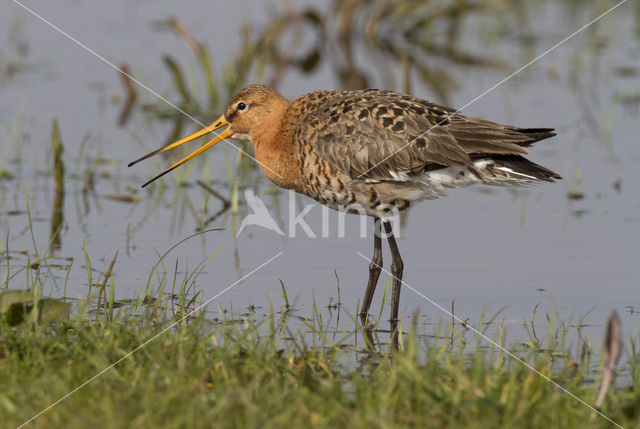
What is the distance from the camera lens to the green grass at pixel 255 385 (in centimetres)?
432

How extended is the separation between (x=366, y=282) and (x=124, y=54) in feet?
24.0

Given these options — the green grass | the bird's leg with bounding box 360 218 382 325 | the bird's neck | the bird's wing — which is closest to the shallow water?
the bird's leg with bounding box 360 218 382 325

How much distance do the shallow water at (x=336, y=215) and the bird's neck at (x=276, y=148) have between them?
2.27 feet

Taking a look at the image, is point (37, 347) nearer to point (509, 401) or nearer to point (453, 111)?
point (509, 401)

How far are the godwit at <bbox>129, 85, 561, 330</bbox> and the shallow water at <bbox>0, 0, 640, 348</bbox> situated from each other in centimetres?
69

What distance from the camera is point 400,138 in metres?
6.59

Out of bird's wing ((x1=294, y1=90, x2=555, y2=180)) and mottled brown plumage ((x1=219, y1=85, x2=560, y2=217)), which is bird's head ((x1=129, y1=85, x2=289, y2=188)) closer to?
mottled brown plumage ((x1=219, y1=85, x2=560, y2=217))

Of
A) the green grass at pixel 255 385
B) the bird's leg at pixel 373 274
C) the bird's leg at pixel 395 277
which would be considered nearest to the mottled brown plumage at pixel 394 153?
the bird's leg at pixel 395 277

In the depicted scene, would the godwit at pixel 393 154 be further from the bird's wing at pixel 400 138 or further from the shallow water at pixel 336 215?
the shallow water at pixel 336 215

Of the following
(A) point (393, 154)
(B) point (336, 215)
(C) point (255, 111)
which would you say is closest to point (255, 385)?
(A) point (393, 154)

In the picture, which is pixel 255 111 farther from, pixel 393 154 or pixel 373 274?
pixel 373 274

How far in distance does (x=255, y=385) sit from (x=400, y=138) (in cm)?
241

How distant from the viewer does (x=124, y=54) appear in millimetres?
13633

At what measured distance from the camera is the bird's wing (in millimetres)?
6547
